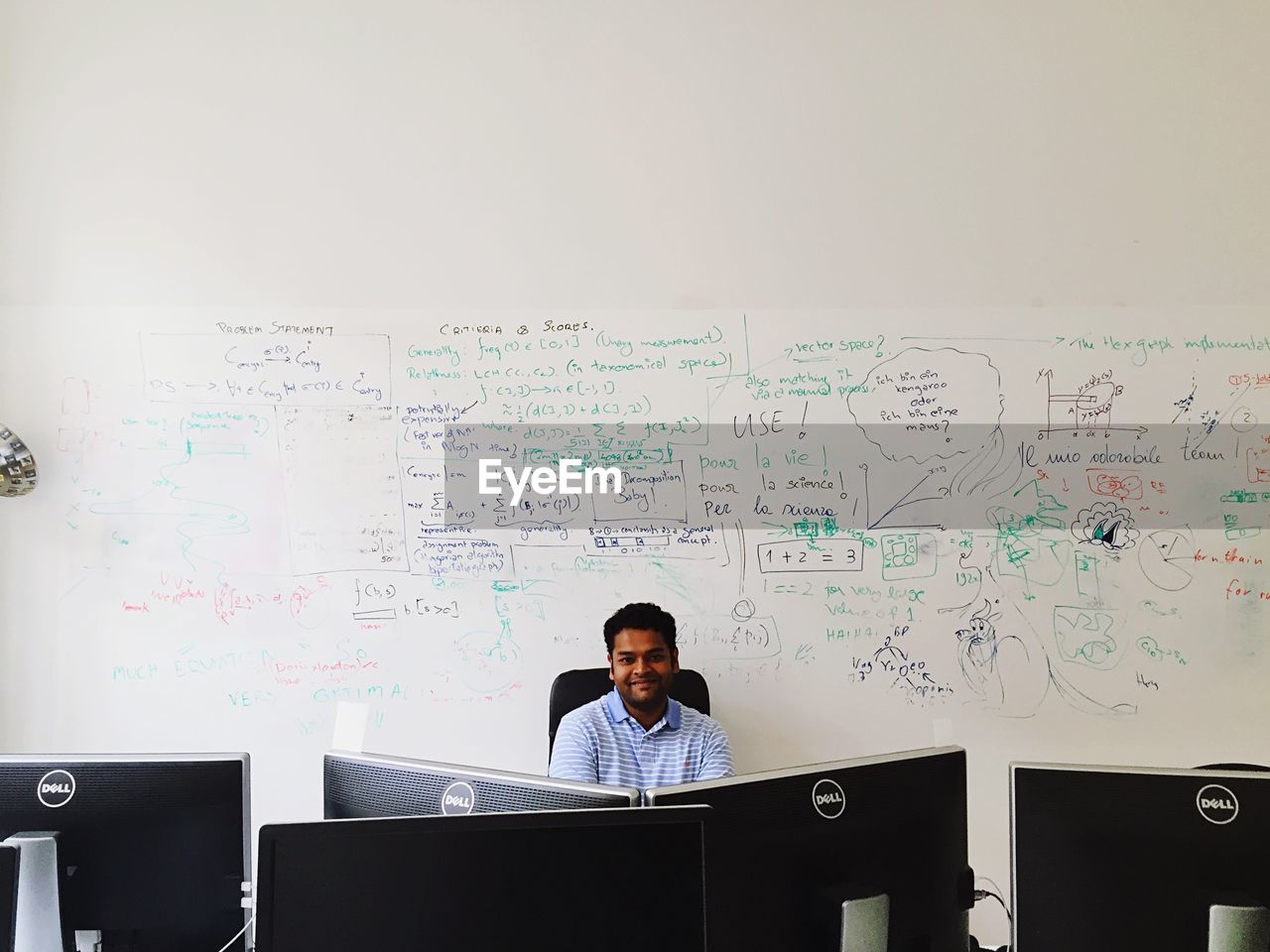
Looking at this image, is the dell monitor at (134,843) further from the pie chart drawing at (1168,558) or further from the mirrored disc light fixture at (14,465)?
the pie chart drawing at (1168,558)

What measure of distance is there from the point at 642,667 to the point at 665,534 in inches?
23.3

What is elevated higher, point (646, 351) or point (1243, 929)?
point (646, 351)

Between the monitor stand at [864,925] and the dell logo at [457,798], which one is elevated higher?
the dell logo at [457,798]

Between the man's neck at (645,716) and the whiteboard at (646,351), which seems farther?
the whiteboard at (646,351)

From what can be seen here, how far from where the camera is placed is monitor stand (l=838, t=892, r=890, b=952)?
1370 mm

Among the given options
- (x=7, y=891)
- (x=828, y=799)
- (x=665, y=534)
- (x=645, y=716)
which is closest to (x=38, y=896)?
(x=7, y=891)

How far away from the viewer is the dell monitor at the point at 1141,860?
1395mm

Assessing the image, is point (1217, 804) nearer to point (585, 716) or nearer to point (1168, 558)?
point (585, 716)

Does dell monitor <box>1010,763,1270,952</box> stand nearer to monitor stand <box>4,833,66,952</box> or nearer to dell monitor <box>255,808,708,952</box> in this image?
dell monitor <box>255,808,708,952</box>

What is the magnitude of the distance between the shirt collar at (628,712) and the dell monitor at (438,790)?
1.13 metres

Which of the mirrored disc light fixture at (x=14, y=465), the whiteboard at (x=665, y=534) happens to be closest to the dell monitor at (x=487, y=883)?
the whiteboard at (x=665, y=534)

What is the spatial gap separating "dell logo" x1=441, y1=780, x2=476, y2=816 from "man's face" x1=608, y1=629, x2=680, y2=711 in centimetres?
124

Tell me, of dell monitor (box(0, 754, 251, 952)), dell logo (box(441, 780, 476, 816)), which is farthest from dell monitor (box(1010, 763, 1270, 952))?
dell monitor (box(0, 754, 251, 952))

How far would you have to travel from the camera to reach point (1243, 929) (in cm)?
137
